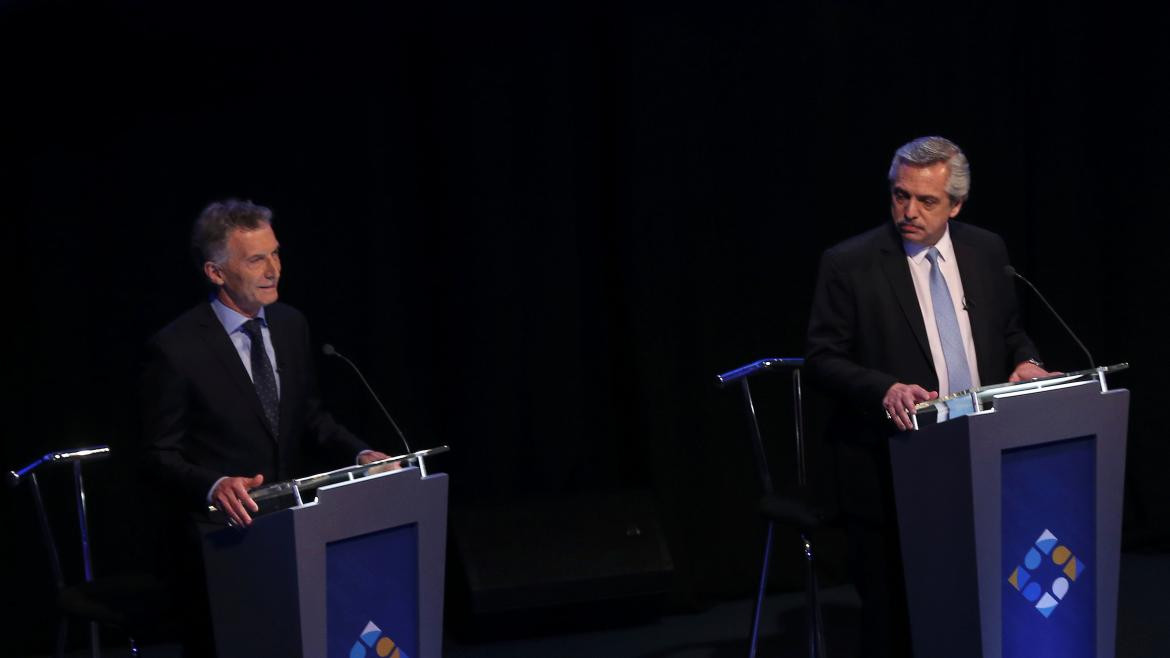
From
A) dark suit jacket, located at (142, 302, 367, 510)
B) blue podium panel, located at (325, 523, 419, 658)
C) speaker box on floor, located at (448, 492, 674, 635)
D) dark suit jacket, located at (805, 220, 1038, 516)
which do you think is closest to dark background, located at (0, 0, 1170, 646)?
speaker box on floor, located at (448, 492, 674, 635)

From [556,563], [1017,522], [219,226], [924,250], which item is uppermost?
[219,226]

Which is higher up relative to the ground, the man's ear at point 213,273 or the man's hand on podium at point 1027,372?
the man's ear at point 213,273

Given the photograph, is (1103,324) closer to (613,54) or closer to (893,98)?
(893,98)

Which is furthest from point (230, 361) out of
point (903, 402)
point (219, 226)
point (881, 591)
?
point (881, 591)

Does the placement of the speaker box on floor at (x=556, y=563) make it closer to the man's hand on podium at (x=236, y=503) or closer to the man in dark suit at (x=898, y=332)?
the man in dark suit at (x=898, y=332)

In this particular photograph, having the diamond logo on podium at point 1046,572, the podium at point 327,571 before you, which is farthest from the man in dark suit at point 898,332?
the podium at point 327,571

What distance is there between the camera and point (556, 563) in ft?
15.8

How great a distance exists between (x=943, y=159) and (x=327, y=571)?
1.90 metres

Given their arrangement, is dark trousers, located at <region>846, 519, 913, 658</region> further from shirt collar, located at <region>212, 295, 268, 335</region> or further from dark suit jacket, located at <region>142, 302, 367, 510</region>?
shirt collar, located at <region>212, 295, 268, 335</region>

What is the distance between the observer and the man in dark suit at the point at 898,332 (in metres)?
3.48

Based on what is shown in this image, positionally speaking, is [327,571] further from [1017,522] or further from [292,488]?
[1017,522]

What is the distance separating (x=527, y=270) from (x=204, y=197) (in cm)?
124

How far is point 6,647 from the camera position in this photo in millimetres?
4852

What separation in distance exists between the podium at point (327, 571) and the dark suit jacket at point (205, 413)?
1.57 feet
